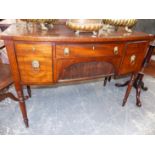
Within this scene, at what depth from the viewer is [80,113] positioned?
167cm

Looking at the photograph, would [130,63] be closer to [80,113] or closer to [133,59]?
[133,59]

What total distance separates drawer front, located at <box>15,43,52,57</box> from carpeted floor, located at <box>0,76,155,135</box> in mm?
780

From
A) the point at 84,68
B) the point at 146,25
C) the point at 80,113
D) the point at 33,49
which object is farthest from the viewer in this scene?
the point at 146,25

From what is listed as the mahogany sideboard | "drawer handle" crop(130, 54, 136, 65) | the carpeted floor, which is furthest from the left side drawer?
"drawer handle" crop(130, 54, 136, 65)

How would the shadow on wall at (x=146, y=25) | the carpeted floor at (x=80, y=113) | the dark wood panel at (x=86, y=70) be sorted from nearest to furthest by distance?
the dark wood panel at (x=86, y=70) < the carpeted floor at (x=80, y=113) < the shadow on wall at (x=146, y=25)

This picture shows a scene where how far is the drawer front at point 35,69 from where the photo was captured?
1.05 metres

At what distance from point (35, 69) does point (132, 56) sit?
83 cm

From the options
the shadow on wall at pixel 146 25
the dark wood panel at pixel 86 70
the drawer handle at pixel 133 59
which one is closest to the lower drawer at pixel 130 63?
the drawer handle at pixel 133 59

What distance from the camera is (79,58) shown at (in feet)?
3.65

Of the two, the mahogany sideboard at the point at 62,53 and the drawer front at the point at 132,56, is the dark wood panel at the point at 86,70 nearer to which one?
the mahogany sideboard at the point at 62,53

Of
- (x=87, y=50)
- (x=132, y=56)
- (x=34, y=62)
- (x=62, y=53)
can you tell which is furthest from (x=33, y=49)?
(x=132, y=56)

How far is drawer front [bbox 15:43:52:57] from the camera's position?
99 cm
